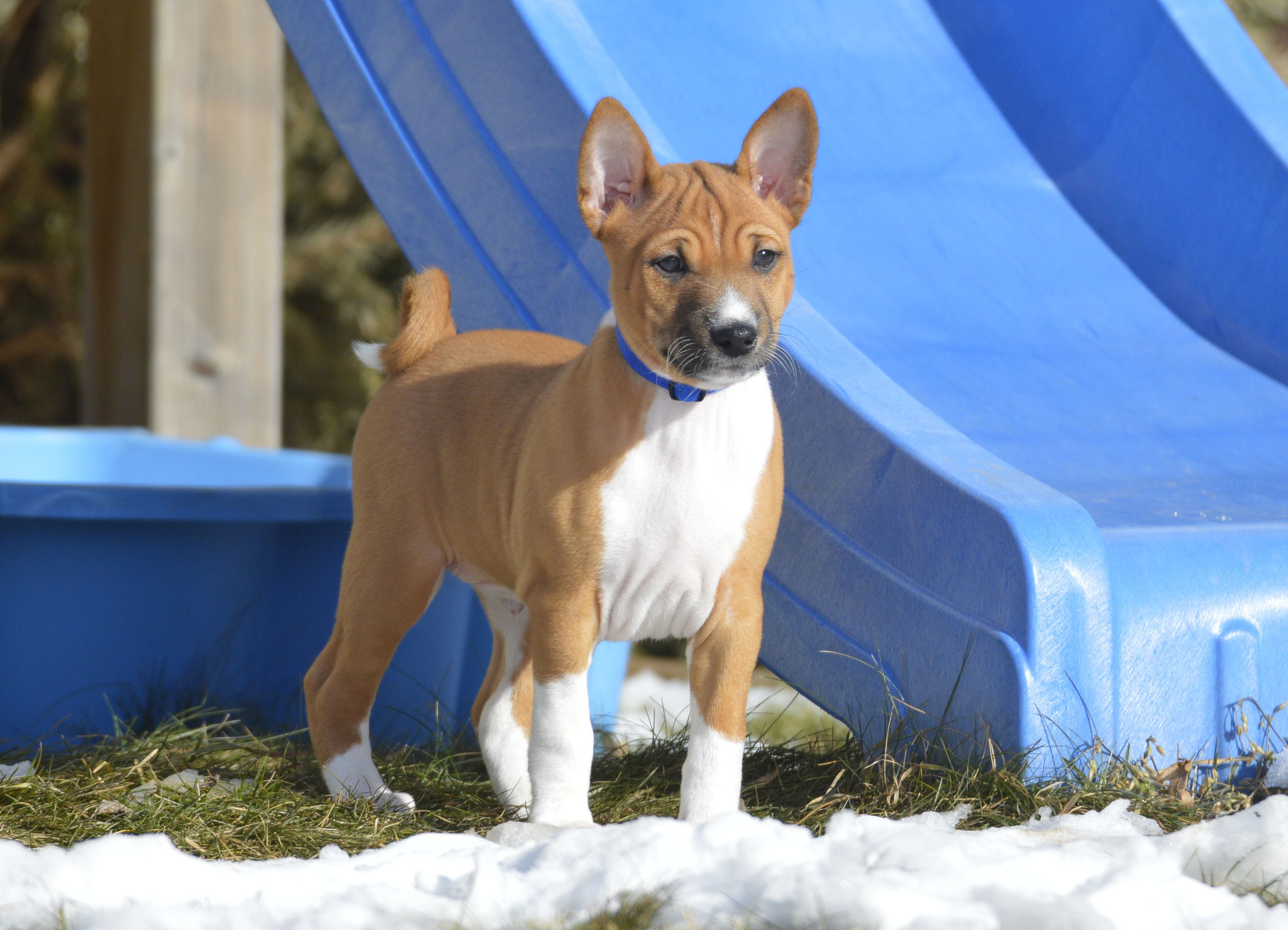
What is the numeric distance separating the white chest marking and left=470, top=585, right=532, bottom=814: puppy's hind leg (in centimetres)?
47

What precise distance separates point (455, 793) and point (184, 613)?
0.87m

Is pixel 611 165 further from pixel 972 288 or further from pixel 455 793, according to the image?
pixel 972 288

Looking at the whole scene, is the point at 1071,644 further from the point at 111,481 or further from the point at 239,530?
the point at 111,481

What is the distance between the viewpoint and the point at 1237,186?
12.4 ft

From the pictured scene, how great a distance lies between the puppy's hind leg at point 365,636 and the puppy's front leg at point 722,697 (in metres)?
0.62

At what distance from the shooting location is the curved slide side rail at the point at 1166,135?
3.67m

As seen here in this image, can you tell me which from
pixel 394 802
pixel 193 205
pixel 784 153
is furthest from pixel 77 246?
pixel 784 153

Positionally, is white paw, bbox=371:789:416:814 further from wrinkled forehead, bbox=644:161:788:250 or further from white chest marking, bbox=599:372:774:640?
wrinkled forehead, bbox=644:161:788:250

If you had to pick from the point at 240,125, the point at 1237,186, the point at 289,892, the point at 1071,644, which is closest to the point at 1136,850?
the point at 1071,644

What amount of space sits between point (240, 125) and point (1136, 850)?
155 inches

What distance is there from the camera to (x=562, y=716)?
2.14 metres

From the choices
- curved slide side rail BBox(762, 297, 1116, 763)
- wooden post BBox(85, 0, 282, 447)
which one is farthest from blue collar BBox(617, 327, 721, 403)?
wooden post BBox(85, 0, 282, 447)

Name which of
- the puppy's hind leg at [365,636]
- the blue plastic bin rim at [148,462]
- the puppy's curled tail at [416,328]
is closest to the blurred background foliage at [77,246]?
the blue plastic bin rim at [148,462]

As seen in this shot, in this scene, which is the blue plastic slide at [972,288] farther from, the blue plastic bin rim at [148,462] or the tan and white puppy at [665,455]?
the blue plastic bin rim at [148,462]
